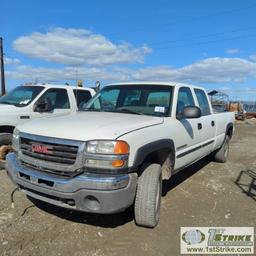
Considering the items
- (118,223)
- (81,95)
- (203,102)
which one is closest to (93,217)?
(118,223)

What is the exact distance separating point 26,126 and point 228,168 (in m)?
5.20

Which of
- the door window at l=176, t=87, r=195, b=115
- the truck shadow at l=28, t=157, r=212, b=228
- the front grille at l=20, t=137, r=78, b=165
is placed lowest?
the truck shadow at l=28, t=157, r=212, b=228

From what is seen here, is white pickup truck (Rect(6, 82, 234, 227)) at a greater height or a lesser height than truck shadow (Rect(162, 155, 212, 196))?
greater

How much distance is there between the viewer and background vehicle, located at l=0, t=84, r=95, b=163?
6.55 m

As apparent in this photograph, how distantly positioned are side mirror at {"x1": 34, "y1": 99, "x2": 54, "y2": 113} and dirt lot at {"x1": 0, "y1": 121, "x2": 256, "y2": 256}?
1.68 metres

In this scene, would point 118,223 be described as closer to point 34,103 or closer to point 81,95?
point 34,103

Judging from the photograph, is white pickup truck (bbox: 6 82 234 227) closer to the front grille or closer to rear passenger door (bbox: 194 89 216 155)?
the front grille

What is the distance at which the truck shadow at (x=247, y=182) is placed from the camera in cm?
578

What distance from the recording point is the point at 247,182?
6461 mm

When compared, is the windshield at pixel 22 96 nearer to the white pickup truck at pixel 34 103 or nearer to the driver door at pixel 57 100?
the white pickup truck at pixel 34 103

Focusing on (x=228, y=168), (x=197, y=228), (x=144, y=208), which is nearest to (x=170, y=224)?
(x=197, y=228)

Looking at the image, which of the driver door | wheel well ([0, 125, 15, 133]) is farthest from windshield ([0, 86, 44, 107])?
wheel well ([0, 125, 15, 133])

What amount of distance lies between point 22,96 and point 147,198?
4523 mm

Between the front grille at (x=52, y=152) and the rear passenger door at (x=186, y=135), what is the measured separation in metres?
1.79
